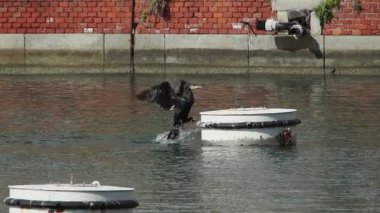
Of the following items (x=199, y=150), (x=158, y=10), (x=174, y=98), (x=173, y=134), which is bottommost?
(x=199, y=150)

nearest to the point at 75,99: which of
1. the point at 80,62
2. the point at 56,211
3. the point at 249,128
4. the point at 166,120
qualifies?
the point at 166,120

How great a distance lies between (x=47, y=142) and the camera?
878 inches

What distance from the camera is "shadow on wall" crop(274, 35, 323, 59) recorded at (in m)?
33.7

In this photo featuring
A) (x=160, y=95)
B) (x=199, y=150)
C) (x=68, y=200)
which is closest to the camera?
(x=68, y=200)

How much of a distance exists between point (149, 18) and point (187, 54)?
1.43 metres

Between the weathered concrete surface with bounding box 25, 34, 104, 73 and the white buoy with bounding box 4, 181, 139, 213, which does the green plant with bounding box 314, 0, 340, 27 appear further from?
the white buoy with bounding box 4, 181, 139, 213

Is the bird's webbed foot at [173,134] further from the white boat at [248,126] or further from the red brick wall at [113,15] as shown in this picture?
the red brick wall at [113,15]

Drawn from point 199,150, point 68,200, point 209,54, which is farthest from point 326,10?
point 68,200

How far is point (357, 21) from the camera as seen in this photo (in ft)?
110

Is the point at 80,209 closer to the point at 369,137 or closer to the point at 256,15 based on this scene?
the point at 369,137

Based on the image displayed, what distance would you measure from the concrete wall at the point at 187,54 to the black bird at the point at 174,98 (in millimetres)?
11749

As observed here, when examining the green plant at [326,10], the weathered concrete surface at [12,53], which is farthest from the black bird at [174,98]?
the weathered concrete surface at [12,53]

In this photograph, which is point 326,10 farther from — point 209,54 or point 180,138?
point 180,138

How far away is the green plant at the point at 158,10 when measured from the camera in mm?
34500
